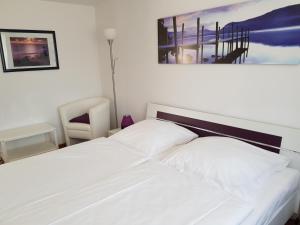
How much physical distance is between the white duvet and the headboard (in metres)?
0.68

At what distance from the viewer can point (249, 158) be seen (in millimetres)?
1641

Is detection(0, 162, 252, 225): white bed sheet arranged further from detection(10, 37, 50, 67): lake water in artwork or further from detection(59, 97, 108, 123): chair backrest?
detection(10, 37, 50, 67): lake water in artwork

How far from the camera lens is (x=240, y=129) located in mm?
2059

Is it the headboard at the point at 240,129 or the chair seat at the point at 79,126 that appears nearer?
the headboard at the point at 240,129

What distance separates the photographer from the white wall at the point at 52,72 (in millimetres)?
3156

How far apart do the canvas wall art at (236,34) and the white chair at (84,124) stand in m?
1.28

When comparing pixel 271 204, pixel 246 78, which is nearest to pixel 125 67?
pixel 246 78

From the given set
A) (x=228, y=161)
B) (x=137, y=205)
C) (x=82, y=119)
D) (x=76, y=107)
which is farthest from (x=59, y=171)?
(x=76, y=107)

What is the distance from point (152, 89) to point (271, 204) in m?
1.89

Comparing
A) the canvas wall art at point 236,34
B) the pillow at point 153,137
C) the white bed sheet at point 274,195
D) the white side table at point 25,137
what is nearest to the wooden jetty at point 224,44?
the canvas wall art at point 236,34

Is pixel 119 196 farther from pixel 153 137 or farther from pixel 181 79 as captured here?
pixel 181 79

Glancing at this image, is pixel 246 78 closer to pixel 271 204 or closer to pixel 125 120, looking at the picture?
pixel 271 204

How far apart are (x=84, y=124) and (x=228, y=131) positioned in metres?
2.04

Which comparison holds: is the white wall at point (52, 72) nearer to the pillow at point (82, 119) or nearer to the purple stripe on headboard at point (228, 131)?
the pillow at point (82, 119)
